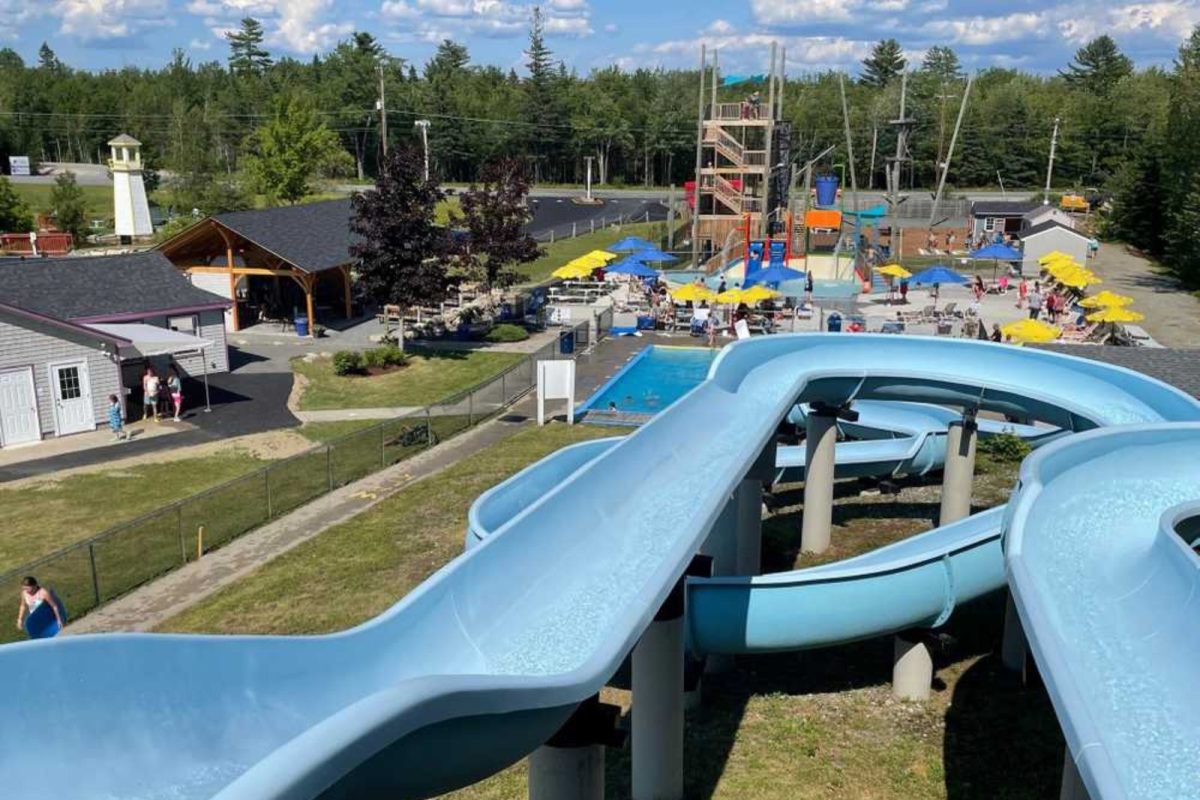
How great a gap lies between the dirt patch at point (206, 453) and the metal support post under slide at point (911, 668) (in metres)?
15.8

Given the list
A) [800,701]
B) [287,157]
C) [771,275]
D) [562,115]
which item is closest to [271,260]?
[771,275]

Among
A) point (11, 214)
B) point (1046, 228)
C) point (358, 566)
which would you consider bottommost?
point (358, 566)

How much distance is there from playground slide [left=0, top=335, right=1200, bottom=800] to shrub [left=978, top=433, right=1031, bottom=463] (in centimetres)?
1301

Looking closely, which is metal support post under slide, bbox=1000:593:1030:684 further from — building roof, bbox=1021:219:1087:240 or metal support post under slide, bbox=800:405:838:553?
building roof, bbox=1021:219:1087:240

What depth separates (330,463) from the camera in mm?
22438

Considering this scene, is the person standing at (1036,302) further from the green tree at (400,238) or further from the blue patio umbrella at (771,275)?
the green tree at (400,238)

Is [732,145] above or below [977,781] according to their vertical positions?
above

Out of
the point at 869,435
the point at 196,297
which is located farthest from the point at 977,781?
the point at 196,297

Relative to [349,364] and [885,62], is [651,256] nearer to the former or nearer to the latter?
[349,364]

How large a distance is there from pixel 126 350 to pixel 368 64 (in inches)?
4592

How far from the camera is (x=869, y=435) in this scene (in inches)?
942

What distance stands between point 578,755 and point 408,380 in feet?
81.9

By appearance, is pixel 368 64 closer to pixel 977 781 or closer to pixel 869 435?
pixel 869 435

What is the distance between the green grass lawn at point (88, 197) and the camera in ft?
275
